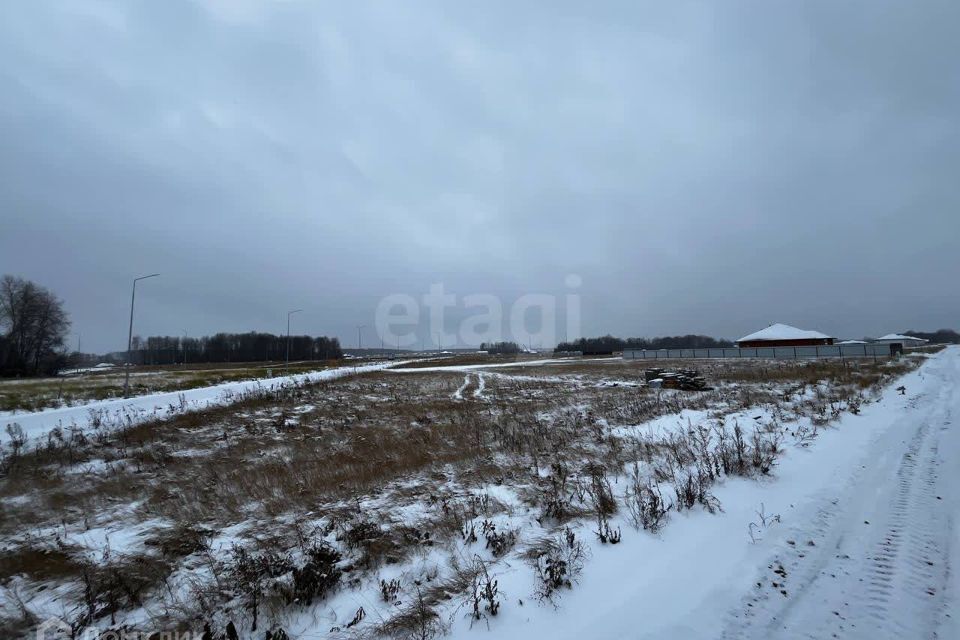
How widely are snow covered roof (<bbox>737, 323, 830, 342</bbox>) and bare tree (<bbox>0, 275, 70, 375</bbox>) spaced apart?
117 meters

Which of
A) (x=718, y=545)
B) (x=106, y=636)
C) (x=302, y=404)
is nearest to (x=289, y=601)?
(x=106, y=636)

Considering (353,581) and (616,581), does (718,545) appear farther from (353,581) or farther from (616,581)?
(353,581)

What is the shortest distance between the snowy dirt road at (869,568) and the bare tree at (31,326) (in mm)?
82687

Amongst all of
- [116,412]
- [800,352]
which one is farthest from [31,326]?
[800,352]

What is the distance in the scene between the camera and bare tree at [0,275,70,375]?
182 ft

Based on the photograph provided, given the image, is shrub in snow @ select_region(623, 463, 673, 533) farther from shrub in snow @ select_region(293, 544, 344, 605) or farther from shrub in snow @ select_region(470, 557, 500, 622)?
shrub in snow @ select_region(293, 544, 344, 605)

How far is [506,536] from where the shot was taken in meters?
4.82

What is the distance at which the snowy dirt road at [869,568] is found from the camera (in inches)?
119

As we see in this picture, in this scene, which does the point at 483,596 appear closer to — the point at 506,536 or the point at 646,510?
the point at 506,536

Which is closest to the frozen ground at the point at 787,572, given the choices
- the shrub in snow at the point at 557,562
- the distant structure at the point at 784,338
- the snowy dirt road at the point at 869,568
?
the snowy dirt road at the point at 869,568

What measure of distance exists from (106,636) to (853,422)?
1499cm

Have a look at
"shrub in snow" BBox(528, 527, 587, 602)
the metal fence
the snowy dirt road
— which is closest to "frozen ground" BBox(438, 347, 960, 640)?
the snowy dirt road

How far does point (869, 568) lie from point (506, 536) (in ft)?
12.0

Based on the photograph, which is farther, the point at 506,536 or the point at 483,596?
the point at 506,536
